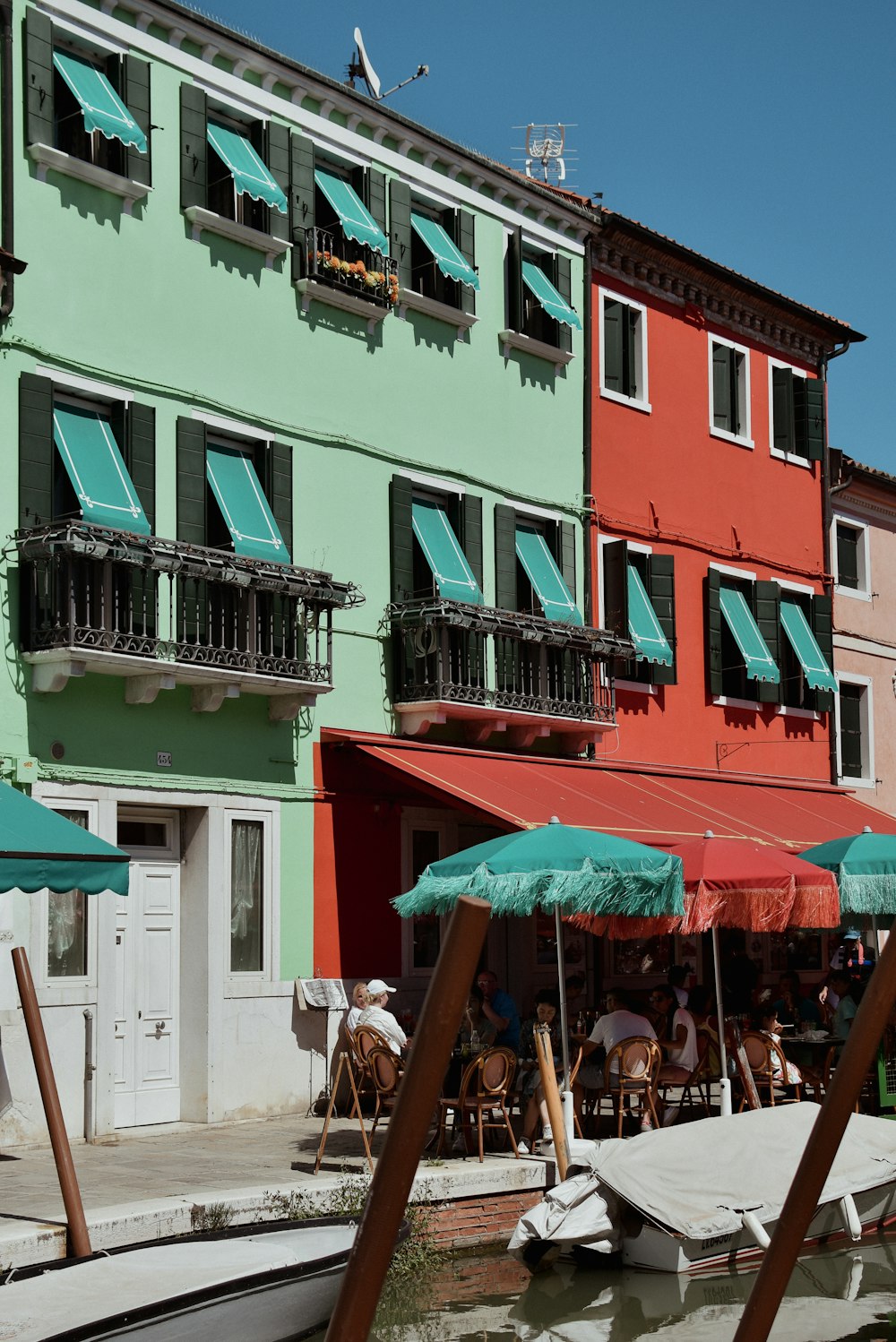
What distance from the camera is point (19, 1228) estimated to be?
10.8 metres

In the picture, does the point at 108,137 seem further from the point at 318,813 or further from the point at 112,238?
the point at 318,813

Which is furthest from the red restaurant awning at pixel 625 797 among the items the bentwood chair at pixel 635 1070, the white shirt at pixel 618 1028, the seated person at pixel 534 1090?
the bentwood chair at pixel 635 1070

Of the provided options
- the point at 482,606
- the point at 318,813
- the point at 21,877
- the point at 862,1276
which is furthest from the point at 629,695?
the point at 21,877

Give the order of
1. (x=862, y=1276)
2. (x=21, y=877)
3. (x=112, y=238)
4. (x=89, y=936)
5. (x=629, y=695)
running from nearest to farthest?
(x=21, y=877) < (x=862, y=1276) < (x=89, y=936) < (x=112, y=238) < (x=629, y=695)

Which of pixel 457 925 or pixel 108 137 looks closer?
pixel 457 925

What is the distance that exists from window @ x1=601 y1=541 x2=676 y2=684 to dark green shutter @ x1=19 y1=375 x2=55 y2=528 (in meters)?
8.58

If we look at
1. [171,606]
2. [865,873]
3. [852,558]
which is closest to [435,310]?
[171,606]

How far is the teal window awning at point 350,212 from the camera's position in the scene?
18609mm

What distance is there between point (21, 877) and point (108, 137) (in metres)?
8.07

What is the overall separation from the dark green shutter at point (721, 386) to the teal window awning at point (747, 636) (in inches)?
96.7

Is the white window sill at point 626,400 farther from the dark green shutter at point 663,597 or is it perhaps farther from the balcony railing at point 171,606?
the balcony railing at point 171,606

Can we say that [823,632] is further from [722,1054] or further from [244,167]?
[244,167]

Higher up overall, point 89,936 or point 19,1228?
point 89,936

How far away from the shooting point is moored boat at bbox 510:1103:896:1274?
1203 centimetres
